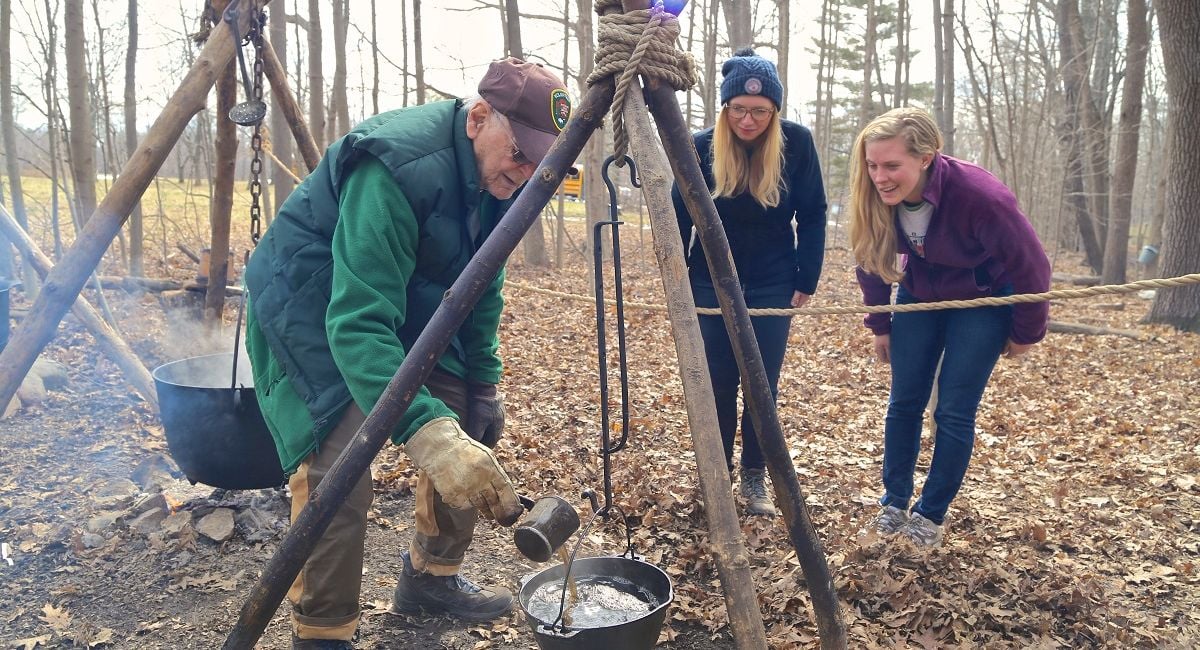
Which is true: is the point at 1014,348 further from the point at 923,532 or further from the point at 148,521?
the point at 148,521

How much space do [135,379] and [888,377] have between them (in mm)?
6565

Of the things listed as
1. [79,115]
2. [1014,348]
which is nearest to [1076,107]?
[1014,348]

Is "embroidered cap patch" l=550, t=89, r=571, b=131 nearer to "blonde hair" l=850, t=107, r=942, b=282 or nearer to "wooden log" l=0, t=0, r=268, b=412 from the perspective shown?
"blonde hair" l=850, t=107, r=942, b=282

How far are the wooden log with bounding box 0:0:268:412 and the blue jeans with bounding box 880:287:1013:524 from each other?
3460mm

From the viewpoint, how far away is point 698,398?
2.05 meters

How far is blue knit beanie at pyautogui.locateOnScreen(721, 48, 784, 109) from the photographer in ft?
11.2

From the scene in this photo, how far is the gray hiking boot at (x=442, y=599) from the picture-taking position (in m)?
3.13

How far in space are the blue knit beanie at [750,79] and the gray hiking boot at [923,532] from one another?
79.4 inches

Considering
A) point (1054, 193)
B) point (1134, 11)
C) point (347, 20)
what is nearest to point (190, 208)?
point (347, 20)

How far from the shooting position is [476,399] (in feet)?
10.0

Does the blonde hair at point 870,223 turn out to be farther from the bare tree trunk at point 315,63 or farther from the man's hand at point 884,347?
the bare tree trunk at point 315,63

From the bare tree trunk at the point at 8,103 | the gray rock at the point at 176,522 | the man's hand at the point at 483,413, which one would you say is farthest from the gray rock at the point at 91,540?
the bare tree trunk at the point at 8,103

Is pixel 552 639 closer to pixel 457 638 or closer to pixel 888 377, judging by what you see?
pixel 457 638

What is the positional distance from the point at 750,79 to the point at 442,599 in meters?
2.61
